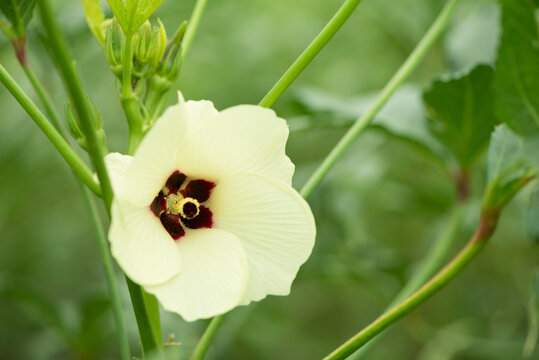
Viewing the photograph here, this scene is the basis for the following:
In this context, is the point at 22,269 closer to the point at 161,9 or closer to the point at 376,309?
the point at 161,9

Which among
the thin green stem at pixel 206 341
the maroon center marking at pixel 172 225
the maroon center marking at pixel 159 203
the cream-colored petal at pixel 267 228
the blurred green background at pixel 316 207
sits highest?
the cream-colored petal at pixel 267 228

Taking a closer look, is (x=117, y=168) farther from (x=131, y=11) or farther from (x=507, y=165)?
(x=507, y=165)

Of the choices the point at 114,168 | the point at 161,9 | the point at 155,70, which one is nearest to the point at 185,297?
the point at 114,168

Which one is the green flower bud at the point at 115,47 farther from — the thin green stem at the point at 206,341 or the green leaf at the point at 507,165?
the green leaf at the point at 507,165

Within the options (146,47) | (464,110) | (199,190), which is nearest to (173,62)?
(146,47)

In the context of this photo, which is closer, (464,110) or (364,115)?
(364,115)

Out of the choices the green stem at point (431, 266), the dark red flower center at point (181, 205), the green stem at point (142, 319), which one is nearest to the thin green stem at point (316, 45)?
the dark red flower center at point (181, 205)

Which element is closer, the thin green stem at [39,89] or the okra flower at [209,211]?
the okra flower at [209,211]
